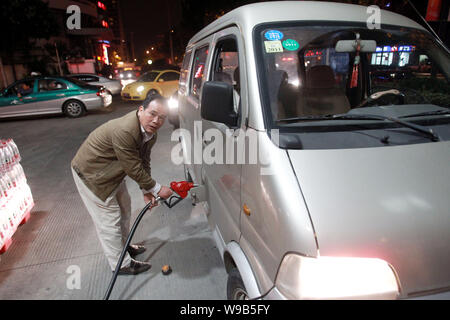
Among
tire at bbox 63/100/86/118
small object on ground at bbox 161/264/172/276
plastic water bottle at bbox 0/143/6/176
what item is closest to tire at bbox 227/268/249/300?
small object on ground at bbox 161/264/172/276

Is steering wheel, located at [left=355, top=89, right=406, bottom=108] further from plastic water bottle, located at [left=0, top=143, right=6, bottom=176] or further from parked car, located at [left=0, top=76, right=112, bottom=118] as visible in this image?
parked car, located at [left=0, top=76, right=112, bottom=118]

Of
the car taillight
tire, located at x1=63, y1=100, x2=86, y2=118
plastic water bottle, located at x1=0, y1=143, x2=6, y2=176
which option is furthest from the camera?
the car taillight

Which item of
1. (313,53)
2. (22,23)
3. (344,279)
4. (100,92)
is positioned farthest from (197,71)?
(22,23)

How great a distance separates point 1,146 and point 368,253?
386 centimetres

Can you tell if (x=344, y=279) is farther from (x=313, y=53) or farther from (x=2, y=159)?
(x=2, y=159)

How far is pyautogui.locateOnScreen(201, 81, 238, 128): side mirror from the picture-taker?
178 centimetres

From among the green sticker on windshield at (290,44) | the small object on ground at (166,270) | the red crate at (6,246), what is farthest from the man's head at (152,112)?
the red crate at (6,246)

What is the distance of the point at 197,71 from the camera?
3.38 metres

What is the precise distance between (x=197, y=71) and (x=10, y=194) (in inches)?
101

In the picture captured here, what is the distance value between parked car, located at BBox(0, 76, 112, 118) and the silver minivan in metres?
9.94

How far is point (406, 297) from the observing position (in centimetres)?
126
